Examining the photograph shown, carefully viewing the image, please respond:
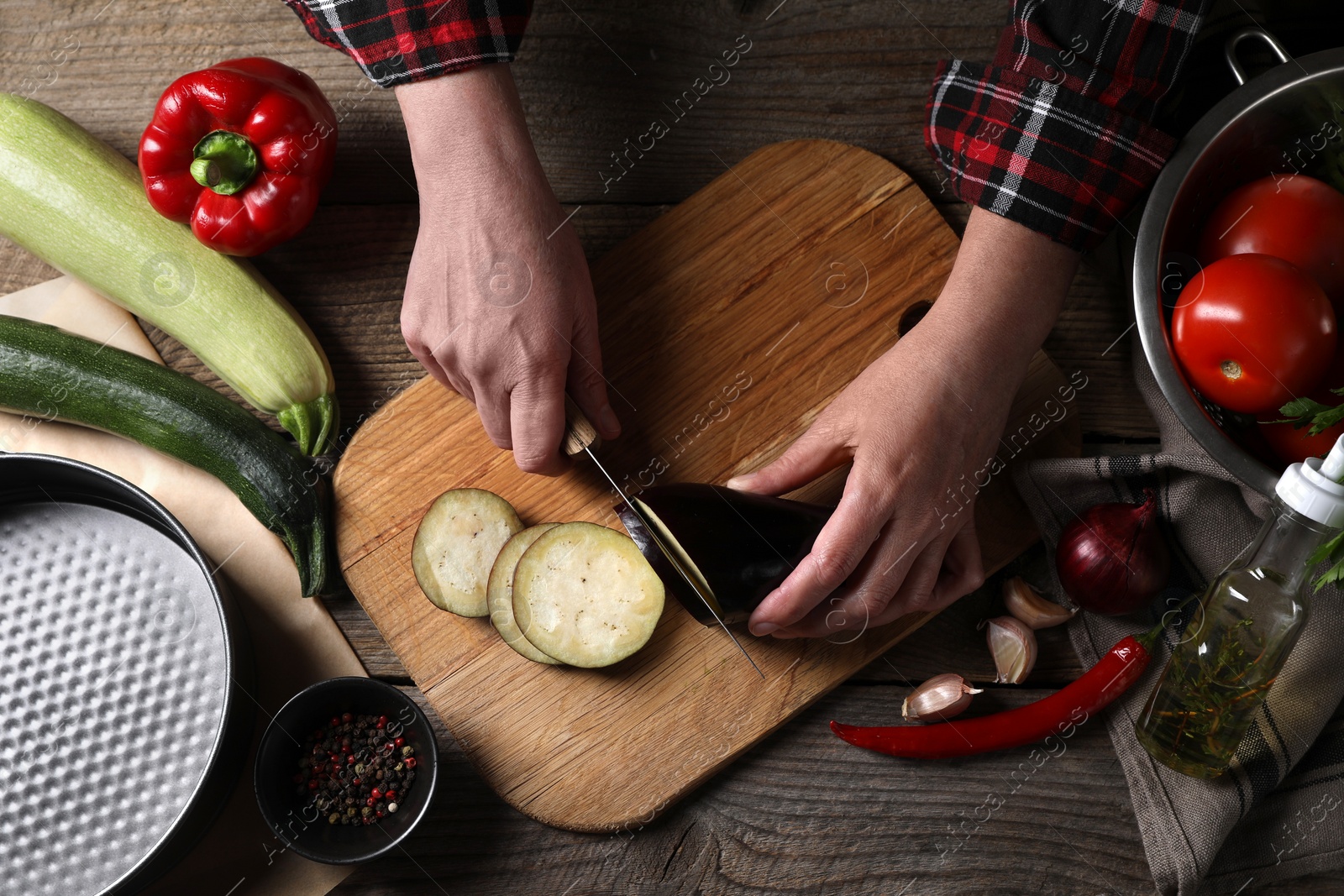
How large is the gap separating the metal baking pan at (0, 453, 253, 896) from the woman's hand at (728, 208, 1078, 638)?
0.81 metres

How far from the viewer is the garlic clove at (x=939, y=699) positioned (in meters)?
1.28

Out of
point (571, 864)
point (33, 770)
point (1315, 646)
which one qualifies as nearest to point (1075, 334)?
point (1315, 646)

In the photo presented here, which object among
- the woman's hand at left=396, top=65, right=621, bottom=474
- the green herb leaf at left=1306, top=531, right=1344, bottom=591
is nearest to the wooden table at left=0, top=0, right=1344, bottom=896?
the woman's hand at left=396, top=65, right=621, bottom=474

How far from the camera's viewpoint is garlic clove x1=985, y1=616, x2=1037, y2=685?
1.30m

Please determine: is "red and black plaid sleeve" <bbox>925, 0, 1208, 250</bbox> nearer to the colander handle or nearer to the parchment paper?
the colander handle

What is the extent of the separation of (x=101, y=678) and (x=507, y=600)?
613mm

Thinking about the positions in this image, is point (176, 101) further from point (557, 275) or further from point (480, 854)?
point (480, 854)

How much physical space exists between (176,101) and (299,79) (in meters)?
0.18

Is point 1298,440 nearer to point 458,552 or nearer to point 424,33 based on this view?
point 458,552

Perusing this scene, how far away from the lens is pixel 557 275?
1162 millimetres

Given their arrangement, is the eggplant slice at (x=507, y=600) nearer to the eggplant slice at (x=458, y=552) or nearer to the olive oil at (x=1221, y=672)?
the eggplant slice at (x=458, y=552)

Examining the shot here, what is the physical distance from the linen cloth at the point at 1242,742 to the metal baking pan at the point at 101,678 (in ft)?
4.16

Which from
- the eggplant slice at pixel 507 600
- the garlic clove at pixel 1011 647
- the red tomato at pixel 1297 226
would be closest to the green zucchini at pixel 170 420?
the eggplant slice at pixel 507 600

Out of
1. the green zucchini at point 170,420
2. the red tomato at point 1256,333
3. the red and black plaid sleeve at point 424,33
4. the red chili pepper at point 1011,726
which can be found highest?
the red and black plaid sleeve at point 424,33
